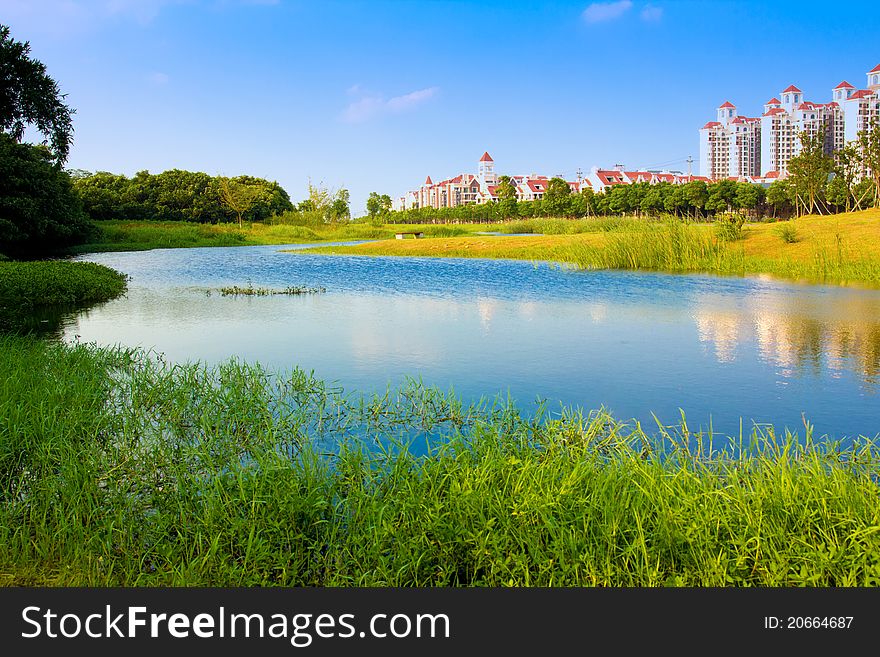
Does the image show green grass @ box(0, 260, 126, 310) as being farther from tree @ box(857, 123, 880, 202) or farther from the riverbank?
tree @ box(857, 123, 880, 202)

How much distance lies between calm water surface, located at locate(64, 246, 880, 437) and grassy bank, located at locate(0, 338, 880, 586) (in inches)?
63.4

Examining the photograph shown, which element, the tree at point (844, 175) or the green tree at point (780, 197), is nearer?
the tree at point (844, 175)

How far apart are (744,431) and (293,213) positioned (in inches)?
2333

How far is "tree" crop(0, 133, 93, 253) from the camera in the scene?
78.5 ft

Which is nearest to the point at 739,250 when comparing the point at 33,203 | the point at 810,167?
the point at 33,203

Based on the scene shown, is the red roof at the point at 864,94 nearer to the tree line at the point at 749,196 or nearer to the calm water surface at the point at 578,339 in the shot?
the tree line at the point at 749,196

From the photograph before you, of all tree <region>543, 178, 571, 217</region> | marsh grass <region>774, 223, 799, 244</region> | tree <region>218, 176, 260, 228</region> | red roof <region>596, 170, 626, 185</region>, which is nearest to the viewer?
marsh grass <region>774, 223, 799, 244</region>

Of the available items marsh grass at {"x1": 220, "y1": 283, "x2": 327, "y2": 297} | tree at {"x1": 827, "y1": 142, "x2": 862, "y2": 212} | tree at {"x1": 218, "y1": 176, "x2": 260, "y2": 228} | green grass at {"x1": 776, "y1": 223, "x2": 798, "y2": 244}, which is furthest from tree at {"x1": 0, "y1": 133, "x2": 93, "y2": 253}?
tree at {"x1": 827, "y1": 142, "x2": 862, "y2": 212}

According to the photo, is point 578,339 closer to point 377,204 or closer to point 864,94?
point 377,204

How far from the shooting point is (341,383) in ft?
25.0

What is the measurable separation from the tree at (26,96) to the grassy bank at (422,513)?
7.75 m

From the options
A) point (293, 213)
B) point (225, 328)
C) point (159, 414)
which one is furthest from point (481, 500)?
point (293, 213)

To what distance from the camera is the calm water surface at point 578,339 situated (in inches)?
273

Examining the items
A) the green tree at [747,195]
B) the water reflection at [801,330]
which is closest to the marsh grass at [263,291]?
the water reflection at [801,330]
